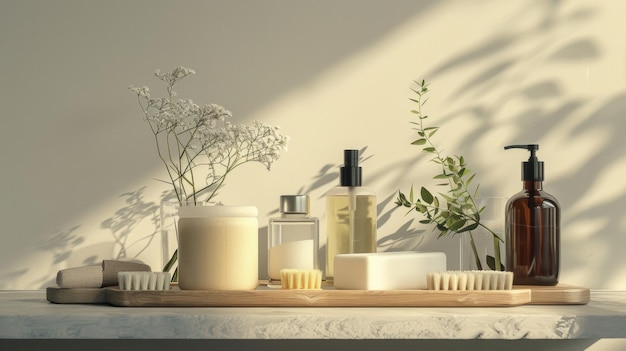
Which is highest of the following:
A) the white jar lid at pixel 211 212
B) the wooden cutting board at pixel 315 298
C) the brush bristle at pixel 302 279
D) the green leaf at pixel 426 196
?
the green leaf at pixel 426 196

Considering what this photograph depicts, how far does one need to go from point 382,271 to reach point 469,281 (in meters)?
0.11

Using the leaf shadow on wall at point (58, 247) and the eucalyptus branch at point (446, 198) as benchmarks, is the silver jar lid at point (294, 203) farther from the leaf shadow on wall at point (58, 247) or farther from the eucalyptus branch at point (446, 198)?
the leaf shadow on wall at point (58, 247)

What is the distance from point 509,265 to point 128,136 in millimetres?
629

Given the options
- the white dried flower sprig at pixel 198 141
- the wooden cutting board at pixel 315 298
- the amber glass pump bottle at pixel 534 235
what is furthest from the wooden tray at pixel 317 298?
the white dried flower sprig at pixel 198 141

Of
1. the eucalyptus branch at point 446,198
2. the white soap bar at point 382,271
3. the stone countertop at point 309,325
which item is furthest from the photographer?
the eucalyptus branch at point 446,198

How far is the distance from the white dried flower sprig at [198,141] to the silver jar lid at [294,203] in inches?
3.0

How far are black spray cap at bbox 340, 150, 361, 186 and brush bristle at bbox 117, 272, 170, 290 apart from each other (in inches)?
12.0

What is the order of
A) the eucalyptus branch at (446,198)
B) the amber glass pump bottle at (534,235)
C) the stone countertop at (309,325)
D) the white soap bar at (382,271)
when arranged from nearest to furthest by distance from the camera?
the stone countertop at (309,325), the white soap bar at (382,271), the amber glass pump bottle at (534,235), the eucalyptus branch at (446,198)

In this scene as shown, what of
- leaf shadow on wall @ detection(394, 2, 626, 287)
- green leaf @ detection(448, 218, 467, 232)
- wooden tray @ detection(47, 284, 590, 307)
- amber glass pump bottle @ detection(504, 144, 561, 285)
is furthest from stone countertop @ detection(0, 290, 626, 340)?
leaf shadow on wall @ detection(394, 2, 626, 287)

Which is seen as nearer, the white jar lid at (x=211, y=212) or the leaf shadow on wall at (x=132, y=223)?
the white jar lid at (x=211, y=212)

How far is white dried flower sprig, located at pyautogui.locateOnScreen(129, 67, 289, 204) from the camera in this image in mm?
1244

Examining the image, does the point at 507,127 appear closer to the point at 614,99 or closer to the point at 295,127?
the point at 614,99

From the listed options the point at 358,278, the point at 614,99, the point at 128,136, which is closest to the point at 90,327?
the point at 358,278

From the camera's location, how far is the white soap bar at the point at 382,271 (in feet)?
3.46
